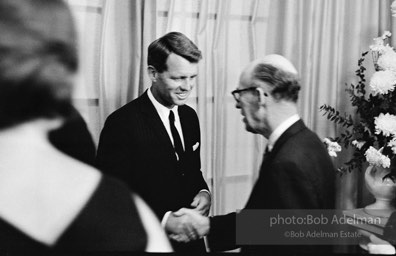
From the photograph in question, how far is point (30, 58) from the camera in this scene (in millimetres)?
1488

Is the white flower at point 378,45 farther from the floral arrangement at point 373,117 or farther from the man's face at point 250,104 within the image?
the man's face at point 250,104

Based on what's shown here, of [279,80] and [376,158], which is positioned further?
[376,158]

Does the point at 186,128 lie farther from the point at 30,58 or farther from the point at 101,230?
the point at 30,58

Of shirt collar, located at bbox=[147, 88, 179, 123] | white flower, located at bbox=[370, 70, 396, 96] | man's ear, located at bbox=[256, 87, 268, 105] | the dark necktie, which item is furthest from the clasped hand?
white flower, located at bbox=[370, 70, 396, 96]

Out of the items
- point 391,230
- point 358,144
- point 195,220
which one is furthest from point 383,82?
point 195,220

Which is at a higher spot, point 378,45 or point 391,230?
point 378,45

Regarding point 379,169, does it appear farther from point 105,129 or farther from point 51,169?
point 51,169

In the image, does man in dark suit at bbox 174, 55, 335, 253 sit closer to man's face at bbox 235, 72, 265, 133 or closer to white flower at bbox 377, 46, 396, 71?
man's face at bbox 235, 72, 265, 133

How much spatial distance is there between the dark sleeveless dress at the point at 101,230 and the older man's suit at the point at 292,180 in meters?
0.27

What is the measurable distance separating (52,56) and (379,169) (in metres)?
1.10

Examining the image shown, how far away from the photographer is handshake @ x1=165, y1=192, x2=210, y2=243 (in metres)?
1.60

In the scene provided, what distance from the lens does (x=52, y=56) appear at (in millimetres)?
1501

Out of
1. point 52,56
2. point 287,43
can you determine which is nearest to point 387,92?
point 287,43

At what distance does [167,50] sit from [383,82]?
69cm
